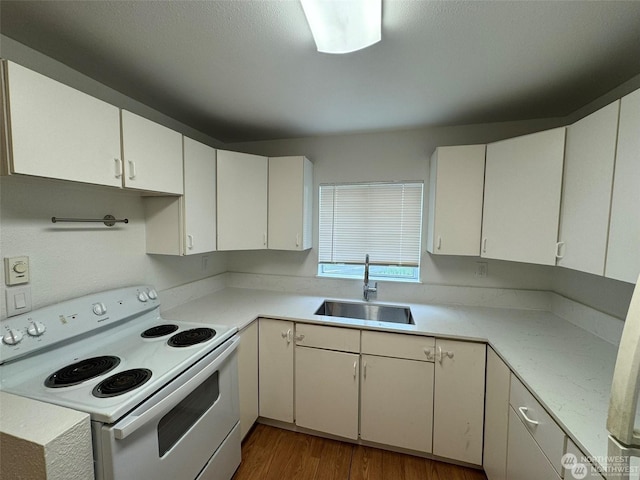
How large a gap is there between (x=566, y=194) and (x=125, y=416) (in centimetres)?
230

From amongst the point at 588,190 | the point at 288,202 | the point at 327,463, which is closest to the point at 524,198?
the point at 588,190

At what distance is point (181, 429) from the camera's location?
3.88 feet

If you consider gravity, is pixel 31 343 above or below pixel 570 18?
below

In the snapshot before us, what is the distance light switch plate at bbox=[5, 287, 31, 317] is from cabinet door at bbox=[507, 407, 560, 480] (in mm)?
2282

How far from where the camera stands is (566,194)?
1.39 metres

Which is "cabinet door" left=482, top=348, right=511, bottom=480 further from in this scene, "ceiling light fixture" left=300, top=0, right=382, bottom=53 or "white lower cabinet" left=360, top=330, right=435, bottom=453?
"ceiling light fixture" left=300, top=0, right=382, bottom=53

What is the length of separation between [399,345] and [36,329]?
1866 mm

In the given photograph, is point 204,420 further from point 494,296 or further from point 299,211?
point 494,296

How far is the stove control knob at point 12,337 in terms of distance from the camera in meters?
1.01

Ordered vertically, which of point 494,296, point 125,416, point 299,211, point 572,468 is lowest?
point 572,468

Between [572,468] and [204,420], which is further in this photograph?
[204,420]

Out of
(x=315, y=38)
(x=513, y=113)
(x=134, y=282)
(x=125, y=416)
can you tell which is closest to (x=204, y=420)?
(x=125, y=416)

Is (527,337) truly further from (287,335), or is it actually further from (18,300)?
(18,300)

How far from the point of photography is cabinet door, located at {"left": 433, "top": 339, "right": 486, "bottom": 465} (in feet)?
5.02
